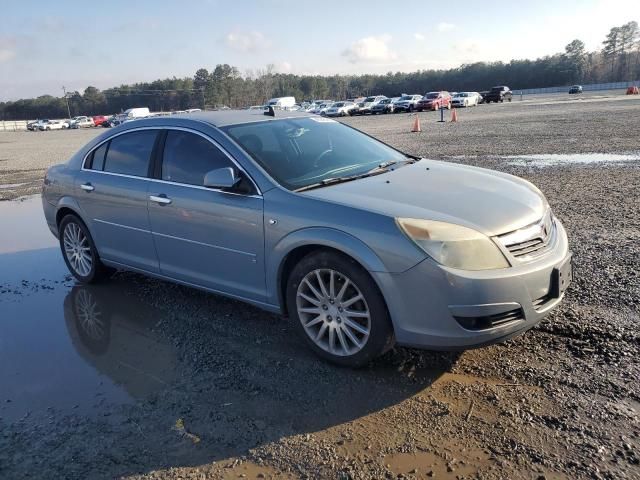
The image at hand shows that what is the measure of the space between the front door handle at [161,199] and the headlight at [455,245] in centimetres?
220

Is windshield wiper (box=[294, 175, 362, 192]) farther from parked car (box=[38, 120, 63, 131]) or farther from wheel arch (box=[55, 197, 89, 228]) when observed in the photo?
parked car (box=[38, 120, 63, 131])

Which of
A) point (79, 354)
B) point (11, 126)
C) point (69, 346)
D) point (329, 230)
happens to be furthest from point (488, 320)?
point (11, 126)

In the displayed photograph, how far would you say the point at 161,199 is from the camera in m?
4.69

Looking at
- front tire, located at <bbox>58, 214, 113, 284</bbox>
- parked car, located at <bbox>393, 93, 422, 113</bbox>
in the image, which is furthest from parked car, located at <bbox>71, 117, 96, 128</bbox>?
front tire, located at <bbox>58, 214, 113, 284</bbox>

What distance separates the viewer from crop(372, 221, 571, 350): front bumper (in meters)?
3.19

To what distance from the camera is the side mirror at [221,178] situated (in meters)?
4.03

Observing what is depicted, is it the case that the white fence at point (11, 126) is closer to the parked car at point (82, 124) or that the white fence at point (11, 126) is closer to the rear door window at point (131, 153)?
the parked car at point (82, 124)

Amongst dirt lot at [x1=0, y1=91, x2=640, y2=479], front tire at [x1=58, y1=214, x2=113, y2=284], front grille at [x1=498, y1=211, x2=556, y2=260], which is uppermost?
front grille at [x1=498, y1=211, x2=556, y2=260]

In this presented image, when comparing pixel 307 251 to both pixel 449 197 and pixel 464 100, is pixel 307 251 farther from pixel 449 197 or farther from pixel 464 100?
pixel 464 100

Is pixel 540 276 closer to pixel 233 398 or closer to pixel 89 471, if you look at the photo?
pixel 233 398

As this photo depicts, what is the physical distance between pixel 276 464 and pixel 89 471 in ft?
3.25

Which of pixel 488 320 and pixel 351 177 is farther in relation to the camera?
pixel 351 177

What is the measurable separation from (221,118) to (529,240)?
2.79 meters

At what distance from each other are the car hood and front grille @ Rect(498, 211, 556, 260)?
0.04 m
